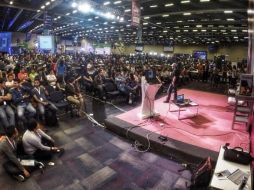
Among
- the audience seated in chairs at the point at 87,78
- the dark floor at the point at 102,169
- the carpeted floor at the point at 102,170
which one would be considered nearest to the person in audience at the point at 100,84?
the audience seated in chairs at the point at 87,78

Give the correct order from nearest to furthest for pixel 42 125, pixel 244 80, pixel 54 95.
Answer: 1. pixel 244 80
2. pixel 42 125
3. pixel 54 95

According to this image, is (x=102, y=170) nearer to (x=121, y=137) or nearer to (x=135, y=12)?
(x=121, y=137)

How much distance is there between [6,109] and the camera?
5605 millimetres

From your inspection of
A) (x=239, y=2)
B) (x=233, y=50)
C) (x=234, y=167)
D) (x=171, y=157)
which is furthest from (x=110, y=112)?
(x=233, y=50)

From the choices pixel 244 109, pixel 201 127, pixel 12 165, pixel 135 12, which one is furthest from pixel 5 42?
pixel 244 109

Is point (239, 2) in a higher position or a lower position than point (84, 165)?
higher

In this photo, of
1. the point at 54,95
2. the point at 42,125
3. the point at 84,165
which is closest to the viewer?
the point at 84,165

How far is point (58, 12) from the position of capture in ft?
59.8

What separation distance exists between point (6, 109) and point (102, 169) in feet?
11.3

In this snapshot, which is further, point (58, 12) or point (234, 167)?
point (58, 12)

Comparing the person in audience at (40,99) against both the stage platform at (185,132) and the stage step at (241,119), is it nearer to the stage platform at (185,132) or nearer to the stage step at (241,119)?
the stage platform at (185,132)

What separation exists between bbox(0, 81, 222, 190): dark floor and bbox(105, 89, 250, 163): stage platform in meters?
0.29

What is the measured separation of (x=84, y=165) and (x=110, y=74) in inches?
299

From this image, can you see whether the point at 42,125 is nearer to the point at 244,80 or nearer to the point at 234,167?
the point at 234,167
